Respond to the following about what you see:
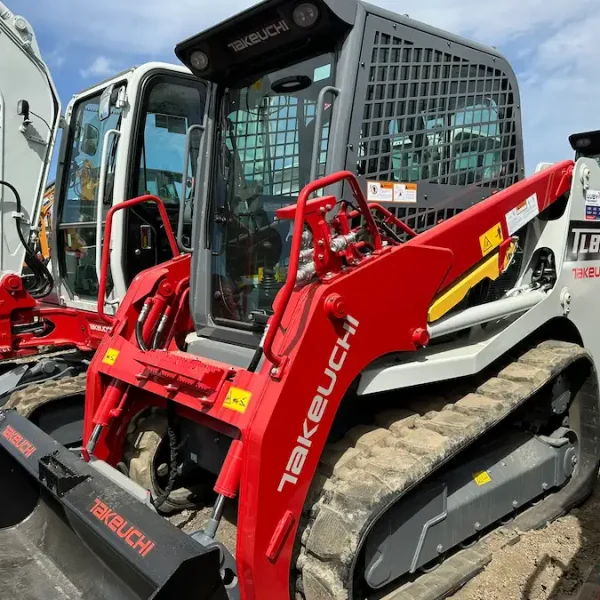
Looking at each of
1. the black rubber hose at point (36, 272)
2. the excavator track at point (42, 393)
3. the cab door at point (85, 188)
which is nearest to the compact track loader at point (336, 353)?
the excavator track at point (42, 393)

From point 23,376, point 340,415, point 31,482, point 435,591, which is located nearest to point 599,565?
point 435,591

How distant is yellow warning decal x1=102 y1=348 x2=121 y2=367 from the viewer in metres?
3.04

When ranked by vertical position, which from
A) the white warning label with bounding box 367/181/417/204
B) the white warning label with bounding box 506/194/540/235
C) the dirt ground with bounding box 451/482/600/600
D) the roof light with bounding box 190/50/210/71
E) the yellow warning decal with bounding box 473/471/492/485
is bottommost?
the dirt ground with bounding box 451/482/600/600

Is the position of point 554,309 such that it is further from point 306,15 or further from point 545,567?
point 306,15

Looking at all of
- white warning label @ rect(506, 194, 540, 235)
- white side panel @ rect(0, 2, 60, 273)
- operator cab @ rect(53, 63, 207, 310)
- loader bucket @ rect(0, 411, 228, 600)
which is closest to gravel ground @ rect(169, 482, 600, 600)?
loader bucket @ rect(0, 411, 228, 600)

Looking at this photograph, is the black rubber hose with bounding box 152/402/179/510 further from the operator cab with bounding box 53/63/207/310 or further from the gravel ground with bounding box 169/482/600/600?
the operator cab with bounding box 53/63/207/310

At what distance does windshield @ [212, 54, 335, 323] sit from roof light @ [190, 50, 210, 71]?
20cm

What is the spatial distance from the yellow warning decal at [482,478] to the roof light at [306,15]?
216 cm

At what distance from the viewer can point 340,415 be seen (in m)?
2.67

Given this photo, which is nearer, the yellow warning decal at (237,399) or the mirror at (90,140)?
the yellow warning decal at (237,399)

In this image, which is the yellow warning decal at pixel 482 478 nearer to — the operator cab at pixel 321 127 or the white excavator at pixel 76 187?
the operator cab at pixel 321 127

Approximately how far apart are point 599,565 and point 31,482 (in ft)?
8.94

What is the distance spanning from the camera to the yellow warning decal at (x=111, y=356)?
3.04 meters

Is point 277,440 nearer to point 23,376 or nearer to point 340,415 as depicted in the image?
point 340,415
